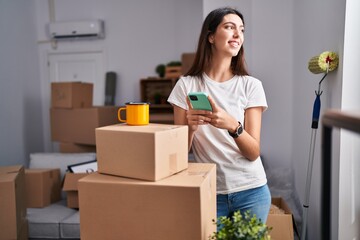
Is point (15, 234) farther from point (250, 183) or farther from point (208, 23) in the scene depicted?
point (208, 23)

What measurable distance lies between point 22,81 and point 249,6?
263 cm

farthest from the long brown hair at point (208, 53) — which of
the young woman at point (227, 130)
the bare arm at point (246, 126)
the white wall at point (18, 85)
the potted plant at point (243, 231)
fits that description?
the white wall at point (18, 85)

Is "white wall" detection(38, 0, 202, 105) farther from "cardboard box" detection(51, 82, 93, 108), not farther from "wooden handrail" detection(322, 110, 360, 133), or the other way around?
"wooden handrail" detection(322, 110, 360, 133)

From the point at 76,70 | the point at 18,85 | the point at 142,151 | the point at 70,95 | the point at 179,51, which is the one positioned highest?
the point at 179,51

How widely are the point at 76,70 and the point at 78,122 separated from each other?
4.19 ft

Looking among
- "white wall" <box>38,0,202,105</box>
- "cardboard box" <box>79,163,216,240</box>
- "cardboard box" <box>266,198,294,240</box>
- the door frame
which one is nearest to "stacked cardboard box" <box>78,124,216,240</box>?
"cardboard box" <box>79,163,216,240</box>

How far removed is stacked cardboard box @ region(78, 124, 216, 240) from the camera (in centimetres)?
83

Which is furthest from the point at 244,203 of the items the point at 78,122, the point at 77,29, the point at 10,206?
the point at 77,29

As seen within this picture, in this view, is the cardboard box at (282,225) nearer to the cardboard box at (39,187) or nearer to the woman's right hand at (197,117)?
the woman's right hand at (197,117)

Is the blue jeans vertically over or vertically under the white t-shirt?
under

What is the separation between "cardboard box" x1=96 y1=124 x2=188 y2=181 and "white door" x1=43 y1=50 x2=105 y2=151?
10.2ft

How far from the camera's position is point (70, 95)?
294 cm

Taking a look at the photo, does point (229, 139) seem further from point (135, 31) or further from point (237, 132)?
point (135, 31)

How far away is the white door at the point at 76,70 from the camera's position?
155 inches
